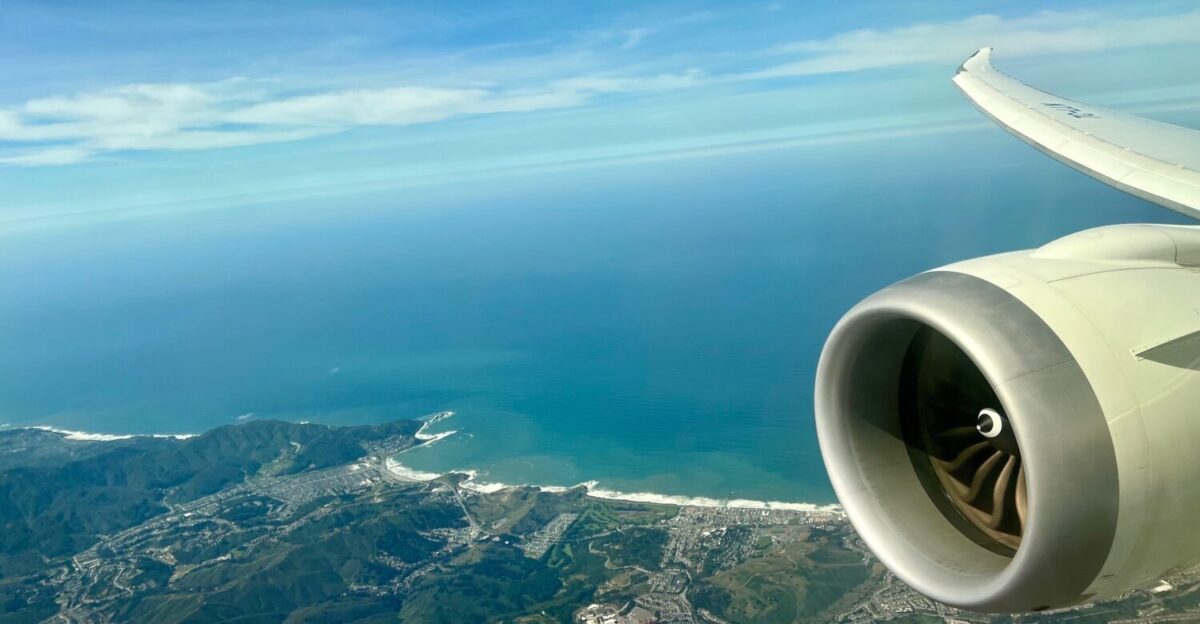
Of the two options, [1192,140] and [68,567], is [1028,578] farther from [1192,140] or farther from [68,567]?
[68,567]

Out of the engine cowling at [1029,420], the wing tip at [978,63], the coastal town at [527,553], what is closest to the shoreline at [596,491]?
the coastal town at [527,553]

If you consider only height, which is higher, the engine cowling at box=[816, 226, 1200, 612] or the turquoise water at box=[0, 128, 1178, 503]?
the engine cowling at box=[816, 226, 1200, 612]

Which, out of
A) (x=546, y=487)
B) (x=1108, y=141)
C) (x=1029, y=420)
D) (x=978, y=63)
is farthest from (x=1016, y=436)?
(x=546, y=487)

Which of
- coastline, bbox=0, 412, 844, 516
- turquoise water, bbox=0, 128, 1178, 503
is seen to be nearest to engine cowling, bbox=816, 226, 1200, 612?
coastline, bbox=0, 412, 844, 516

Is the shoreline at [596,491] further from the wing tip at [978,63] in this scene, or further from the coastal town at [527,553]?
the wing tip at [978,63]

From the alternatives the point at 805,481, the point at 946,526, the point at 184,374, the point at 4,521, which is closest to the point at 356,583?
the point at 805,481

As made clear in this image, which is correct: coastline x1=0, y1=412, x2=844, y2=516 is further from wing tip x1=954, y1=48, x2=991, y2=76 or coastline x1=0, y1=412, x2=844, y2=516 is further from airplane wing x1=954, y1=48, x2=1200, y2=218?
airplane wing x1=954, y1=48, x2=1200, y2=218
